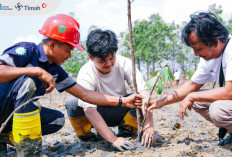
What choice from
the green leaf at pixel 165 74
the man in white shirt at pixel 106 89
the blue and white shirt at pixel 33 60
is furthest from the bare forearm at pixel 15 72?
the green leaf at pixel 165 74

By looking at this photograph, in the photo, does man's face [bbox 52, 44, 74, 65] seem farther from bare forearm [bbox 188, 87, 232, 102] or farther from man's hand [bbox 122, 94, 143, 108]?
bare forearm [bbox 188, 87, 232, 102]

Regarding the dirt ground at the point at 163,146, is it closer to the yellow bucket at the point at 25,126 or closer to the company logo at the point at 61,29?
the yellow bucket at the point at 25,126

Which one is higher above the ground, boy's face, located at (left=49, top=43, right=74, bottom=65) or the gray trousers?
boy's face, located at (left=49, top=43, right=74, bottom=65)

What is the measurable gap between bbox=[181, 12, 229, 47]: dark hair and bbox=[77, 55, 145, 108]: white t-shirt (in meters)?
0.68

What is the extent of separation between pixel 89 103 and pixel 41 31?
786 millimetres

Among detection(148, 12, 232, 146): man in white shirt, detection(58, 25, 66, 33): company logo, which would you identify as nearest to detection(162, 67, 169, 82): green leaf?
detection(148, 12, 232, 146): man in white shirt

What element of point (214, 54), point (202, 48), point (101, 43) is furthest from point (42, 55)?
point (214, 54)

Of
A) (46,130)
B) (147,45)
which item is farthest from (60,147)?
(147,45)

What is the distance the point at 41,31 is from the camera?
1902mm

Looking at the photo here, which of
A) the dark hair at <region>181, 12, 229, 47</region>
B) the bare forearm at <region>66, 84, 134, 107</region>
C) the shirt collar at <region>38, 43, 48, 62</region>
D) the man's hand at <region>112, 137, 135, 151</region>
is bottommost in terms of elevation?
the man's hand at <region>112, 137, 135, 151</region>

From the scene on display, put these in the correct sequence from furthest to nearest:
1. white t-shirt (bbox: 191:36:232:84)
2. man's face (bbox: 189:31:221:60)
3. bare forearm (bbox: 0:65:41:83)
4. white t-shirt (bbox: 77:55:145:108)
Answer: white t-shirt (bbox: 77:55:145:108), man's face (bbox: 189:31:221:60), white t-shirt (bbox: 191:36:232:84), bare forearm (bbox: 0:65:41:83)

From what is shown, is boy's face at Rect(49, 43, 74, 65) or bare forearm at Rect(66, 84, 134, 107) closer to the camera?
boy's face at Rect(49, 43, 74, 65)

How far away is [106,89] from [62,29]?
815 millimetres

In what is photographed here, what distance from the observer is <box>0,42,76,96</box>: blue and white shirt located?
65.7 inches
